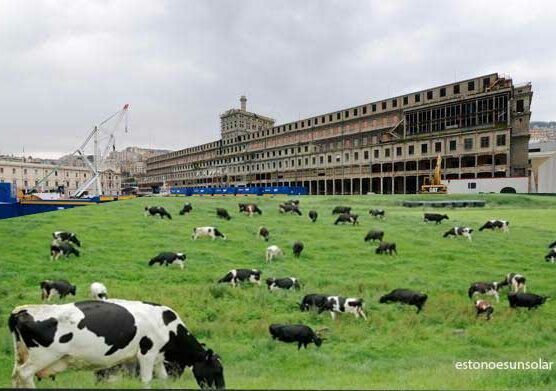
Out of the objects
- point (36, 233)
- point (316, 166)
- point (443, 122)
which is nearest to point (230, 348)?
point (36, 233)

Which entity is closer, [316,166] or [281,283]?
[281,283]

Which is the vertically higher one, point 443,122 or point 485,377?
point 443,122

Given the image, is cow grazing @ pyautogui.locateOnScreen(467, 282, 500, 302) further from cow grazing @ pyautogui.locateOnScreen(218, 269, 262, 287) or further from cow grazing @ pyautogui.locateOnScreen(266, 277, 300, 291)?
cow grazing @ pyautogui.locateOnScreen(218, 269, 262, 287)

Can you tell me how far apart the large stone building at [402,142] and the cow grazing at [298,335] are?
258ft

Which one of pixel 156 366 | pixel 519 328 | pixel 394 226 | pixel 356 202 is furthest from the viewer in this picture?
pixel 356 202

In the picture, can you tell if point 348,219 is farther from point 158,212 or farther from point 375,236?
point 158,212

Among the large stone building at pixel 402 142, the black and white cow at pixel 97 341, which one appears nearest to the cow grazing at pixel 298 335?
the black and white cow at pixel 97 341

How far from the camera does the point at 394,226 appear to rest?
3125 cm

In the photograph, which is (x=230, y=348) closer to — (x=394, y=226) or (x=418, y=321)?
(x=418, y=321)

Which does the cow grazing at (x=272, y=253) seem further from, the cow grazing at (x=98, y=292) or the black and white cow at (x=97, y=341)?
the black and white cow at (x=97, y=341)

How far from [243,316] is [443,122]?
8664cm

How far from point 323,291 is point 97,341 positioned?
34.5ft

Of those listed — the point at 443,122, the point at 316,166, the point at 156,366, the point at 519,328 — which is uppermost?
the point at 443,122

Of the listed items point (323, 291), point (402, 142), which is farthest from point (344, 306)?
point (402, 142)
